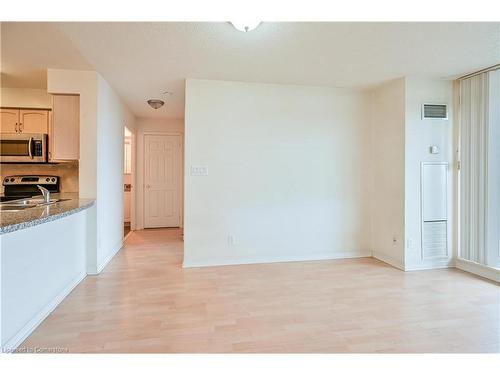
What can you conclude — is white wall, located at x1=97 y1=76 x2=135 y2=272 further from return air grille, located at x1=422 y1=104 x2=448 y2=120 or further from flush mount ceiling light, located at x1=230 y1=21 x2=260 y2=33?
return air grille, located at x1=422 y1=104 x2=448 y2=120

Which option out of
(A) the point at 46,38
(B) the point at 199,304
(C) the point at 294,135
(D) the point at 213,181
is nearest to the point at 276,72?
(C) the point at 294,135

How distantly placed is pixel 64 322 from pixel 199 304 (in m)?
1.05

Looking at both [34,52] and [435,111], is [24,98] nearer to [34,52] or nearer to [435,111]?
[34,52]

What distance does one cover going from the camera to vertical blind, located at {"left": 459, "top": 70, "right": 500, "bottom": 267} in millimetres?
3207

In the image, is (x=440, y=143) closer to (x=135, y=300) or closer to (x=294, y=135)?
(x=294, y=135)

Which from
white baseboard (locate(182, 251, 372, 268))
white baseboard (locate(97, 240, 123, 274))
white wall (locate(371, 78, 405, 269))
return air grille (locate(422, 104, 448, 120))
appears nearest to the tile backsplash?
white baseboard (locate(97, 240, 123, 274))

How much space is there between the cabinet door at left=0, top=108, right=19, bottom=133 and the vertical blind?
5.91 meters

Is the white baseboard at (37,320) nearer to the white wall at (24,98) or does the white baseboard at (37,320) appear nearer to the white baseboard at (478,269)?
the white wall at (24,98)

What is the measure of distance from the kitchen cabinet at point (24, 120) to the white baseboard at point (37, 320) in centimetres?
233

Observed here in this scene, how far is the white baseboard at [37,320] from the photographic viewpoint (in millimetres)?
1804

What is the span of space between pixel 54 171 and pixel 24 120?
770 millimetres

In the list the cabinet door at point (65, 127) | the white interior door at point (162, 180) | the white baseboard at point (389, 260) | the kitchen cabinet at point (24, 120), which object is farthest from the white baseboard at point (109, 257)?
the white baseboard at point (389, 260)

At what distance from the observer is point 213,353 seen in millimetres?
1776

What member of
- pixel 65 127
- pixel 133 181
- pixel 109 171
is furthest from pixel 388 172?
pixel 133 181
